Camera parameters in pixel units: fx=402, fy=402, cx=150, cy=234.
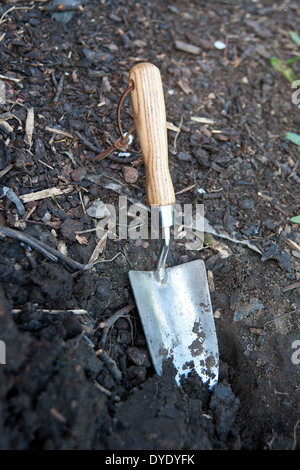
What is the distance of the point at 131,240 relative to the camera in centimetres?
254

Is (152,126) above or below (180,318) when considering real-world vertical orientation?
above

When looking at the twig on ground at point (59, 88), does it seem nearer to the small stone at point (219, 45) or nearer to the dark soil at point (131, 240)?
the dark soil at point (131, 240)

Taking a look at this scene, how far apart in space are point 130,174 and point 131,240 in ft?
1.46

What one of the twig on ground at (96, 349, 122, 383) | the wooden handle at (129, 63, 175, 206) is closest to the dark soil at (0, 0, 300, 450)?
the twig on ground at (96, 349, 122, 383)

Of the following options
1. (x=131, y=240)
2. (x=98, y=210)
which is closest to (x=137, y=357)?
(x=131, y=240)

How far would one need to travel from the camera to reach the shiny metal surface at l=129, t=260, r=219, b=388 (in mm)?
2285

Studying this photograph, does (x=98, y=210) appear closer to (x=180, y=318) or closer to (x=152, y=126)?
(x=152, y=126)

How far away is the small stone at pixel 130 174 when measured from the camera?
8.66 ft

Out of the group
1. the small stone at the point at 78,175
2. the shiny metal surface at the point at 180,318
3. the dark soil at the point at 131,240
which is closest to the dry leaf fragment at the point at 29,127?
the dark soil at the point at 131,240

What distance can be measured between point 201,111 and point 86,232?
1.39 m

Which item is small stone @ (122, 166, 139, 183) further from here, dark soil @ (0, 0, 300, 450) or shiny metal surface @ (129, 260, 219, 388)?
shiny metal surface @ (129, 260, 219, 388)

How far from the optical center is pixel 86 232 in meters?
A: 2.46

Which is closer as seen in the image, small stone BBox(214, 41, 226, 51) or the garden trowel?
the garden trowel
